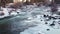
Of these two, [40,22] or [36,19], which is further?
[36,19]

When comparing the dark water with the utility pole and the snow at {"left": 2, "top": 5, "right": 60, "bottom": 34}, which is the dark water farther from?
the utility pole

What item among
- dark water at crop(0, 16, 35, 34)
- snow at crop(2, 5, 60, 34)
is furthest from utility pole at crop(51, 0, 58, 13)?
dark water at crop(0, 16, 35, 34)

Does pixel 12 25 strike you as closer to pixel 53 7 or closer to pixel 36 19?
pixel 36 19

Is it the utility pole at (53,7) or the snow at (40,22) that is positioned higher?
the utility pole at (53,7)

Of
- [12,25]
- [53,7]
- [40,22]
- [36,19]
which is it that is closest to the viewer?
[12,25]

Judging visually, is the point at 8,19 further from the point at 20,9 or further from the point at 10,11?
the point at 20,9

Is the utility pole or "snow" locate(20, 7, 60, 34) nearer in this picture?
"snow" locate(20, 7, 60, 34)

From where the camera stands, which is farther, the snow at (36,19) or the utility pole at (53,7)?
the utility pole at (53,7)

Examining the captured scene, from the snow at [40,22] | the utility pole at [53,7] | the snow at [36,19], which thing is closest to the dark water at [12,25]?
the snow at [36,19]

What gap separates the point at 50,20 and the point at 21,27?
66 centimetres

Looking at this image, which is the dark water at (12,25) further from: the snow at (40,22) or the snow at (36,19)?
the snow at (40,22)

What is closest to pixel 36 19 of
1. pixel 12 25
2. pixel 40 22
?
pixel 40 22

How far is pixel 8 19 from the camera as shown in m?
3.07

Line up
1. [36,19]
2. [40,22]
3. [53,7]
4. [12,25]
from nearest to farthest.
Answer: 1. [12,25]
2. [40,22]
3. [36,19]
4. [53,7]
